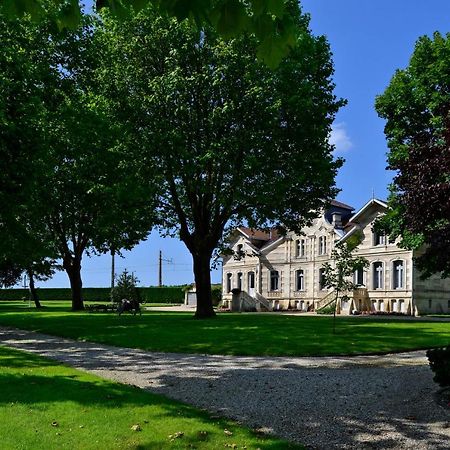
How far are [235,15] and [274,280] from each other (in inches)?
2261

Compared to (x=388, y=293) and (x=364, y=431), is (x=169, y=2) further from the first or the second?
(x=388, y=293)

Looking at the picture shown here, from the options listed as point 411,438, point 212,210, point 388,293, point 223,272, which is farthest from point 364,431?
point 223,272

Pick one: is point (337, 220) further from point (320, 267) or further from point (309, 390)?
point (309, 390)

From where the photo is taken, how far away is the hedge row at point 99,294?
3088 inches

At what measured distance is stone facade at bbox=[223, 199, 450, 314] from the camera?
4722cm

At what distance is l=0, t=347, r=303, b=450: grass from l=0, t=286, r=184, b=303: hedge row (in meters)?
66.5

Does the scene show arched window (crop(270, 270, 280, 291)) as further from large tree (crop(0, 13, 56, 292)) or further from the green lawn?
large tree (crop(0, 13, 56, 292))

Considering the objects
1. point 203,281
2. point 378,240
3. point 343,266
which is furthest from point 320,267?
point 343,266

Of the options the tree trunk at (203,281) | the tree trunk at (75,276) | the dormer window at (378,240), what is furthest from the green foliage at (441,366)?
the dormer window at (378,240)

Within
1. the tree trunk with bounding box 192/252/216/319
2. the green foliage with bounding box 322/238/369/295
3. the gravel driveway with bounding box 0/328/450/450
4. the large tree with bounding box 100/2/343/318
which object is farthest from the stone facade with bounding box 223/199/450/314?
the gravel driveway with bounding box 0/328/450/450

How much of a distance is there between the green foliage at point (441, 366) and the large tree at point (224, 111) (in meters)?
17.6

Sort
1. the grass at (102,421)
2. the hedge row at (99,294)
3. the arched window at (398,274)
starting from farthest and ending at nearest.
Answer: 1. the hedge row at (99,294)
2. the arched window at (398,274)
3. the grass at (102,421)

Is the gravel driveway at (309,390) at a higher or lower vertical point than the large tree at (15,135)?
lower

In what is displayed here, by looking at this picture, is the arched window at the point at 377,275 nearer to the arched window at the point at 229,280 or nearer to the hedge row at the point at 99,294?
the arched window at the point at 229,280
